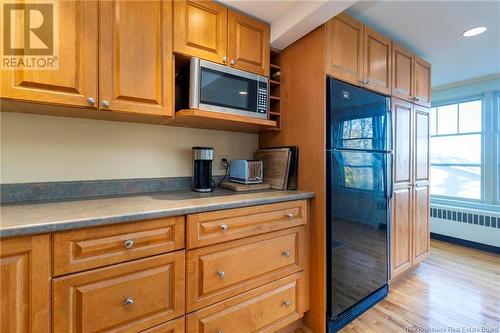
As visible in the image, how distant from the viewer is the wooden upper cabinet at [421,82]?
232cm

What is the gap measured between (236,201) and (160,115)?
26.5 inches

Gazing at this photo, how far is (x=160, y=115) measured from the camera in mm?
1348

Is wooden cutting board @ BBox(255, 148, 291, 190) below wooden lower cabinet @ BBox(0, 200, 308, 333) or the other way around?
the other way around

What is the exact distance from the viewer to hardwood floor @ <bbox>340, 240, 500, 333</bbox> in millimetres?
1627

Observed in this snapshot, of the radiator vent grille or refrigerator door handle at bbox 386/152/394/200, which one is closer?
refrigerator door handle at bbox 386/152/394/200

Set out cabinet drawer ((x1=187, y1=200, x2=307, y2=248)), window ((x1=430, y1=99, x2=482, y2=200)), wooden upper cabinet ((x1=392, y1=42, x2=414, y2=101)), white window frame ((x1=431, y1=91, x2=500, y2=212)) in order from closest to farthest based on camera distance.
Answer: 1. cabinet drawer ((x1=187, y1=200, x2=307, y2=248))
2. wooden upper cabinet ((x1=392, y1=42, x2=414, y2=101))
3. white window frame ((x1=431, y1=91, x2=500, y2=212))
4. window ((x1=430, y1=99, x2=482, y2=200))

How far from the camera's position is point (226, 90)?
1515 mm

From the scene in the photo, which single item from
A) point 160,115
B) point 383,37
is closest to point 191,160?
point 160,115

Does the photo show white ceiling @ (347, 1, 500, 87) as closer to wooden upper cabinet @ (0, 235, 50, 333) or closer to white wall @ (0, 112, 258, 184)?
white wall @ (0, 112, 258, 184)

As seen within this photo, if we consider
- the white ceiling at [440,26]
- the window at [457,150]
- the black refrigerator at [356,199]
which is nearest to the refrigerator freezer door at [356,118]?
the black refrigerator at [356,199]

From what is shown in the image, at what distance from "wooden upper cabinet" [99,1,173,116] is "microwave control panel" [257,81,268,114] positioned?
2.00 ft

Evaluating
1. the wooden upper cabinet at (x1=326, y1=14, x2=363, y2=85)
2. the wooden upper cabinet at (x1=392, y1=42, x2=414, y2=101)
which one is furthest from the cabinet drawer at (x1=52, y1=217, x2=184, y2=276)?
the wooden upper cabinet at (x1=392, y1=42, x2=414, y2=101)

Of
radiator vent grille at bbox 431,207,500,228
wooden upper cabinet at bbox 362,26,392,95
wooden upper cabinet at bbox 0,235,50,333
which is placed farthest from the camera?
radiator vent grille at bbox 431,207,500,228

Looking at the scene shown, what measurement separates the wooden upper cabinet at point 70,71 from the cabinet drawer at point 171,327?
1.11 m
